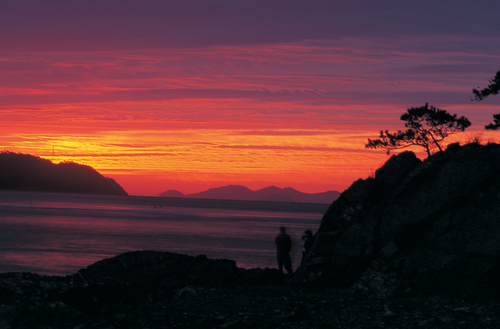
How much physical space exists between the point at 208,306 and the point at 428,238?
27.0ft

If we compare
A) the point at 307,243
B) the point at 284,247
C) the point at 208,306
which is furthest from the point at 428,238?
the point at 208,306

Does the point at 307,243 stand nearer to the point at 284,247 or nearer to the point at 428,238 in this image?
the point at 284,247

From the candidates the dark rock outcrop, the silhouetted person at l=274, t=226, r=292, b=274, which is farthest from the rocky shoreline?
the silhouetted person at l=274, t=226, r=292, b=274

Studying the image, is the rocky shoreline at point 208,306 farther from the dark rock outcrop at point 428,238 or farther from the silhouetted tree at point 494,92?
the silhouetted tree at point 494,92

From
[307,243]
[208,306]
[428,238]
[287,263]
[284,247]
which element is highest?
[428,238]

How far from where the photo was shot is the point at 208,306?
49.3ft

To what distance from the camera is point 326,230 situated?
1919 cm

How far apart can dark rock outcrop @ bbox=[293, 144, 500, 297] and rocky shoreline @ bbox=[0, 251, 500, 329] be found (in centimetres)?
60

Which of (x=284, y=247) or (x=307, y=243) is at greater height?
(x=307, y=243)

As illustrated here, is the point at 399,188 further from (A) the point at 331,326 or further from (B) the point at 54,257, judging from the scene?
(B) the point at 54,257

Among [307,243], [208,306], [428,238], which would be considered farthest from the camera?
[307,243]

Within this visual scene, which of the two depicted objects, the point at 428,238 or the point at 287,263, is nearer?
the point at 428,238

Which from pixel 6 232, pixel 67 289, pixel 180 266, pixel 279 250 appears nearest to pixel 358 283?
pixel 279 250

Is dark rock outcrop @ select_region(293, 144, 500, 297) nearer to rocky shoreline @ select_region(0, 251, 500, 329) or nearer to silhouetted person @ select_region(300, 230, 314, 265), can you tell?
rocky shoreline @ select_region(0, 251, 500, 329)
